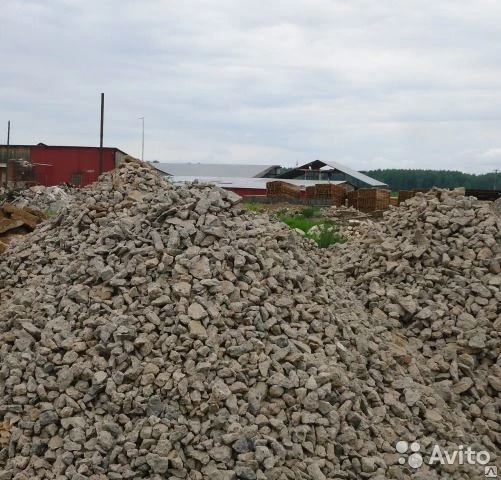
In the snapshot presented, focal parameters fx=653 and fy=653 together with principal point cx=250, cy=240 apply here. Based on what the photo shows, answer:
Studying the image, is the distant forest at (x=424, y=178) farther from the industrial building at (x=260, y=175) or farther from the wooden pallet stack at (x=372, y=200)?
the wooden pallet stack at (x=372, y=200)

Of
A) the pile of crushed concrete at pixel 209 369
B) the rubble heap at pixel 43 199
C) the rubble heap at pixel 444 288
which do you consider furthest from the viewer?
the rubble heap at pixel 43 199

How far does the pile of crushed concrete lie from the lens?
581 centimetres

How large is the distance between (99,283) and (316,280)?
2672 mm

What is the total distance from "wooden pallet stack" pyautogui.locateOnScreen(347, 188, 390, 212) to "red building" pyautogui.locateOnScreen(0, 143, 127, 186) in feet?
41.2

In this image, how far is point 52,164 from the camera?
31797 millimetres

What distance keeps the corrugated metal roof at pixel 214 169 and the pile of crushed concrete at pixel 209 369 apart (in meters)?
41.1

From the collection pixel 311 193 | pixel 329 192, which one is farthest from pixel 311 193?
pixel 329 192

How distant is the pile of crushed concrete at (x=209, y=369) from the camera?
581 centimetres

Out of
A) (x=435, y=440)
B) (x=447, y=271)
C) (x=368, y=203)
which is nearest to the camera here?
(x=435, y=440)

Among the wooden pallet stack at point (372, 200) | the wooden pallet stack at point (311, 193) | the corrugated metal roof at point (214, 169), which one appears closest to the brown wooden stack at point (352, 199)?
the wooden pallet stack at point (372, 200)

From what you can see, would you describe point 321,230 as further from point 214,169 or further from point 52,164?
point 214,169

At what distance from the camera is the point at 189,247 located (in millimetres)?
7445

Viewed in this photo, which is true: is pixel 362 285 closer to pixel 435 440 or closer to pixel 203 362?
pixel 435 440

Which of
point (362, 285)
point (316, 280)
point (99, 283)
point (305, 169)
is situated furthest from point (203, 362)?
point (305, 169)
